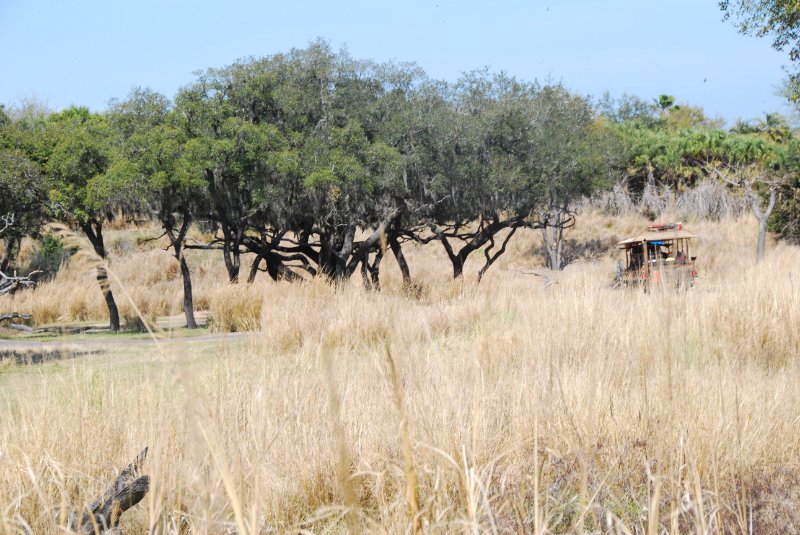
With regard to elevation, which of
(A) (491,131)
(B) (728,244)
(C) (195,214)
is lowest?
(B) (728,244)

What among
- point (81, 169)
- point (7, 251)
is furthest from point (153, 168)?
point (7, 251)

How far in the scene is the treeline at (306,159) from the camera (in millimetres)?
18094

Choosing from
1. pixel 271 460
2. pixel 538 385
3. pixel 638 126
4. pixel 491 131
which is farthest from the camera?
pixel 638 126

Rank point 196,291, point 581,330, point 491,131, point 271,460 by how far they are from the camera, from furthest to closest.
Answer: point 196,291 → point 491,131 → point 581,330 → point 271,460

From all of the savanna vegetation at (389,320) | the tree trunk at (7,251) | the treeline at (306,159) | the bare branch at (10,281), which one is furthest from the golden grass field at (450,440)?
the tree trunk at (7,251)

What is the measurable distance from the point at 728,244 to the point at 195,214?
24.0 metres

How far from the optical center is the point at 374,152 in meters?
19.2

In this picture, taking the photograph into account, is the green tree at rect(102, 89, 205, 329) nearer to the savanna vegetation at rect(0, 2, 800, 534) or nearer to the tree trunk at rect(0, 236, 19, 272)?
the savanna vegetation at rect(0, 2, 800, 534)

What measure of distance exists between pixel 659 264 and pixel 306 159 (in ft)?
46.7

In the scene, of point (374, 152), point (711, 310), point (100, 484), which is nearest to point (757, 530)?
point (100, 484)

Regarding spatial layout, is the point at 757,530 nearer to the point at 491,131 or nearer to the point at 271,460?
the point at 271,460

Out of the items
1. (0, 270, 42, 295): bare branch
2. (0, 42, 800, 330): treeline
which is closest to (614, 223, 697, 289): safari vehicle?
(0, 42, 800, 330): treeline

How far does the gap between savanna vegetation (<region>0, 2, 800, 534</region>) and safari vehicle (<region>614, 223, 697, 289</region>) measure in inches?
12.1

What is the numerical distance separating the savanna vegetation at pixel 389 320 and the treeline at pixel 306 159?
0.08 meters
